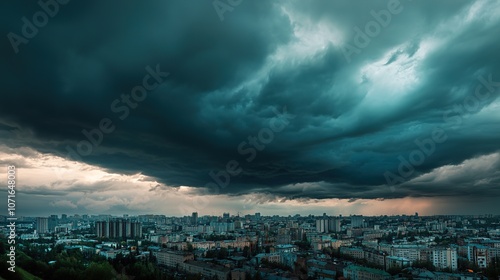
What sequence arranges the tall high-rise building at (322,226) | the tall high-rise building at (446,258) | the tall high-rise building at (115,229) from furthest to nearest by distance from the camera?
the tall high-rise building at (322,226) < the tall high-rise building at (115,229) < the tall high-rise building at (446,258)

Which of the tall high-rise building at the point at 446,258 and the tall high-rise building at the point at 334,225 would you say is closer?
the tall high-rise building at the point at 446,258

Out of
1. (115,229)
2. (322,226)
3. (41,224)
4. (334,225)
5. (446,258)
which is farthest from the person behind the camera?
(322,226)

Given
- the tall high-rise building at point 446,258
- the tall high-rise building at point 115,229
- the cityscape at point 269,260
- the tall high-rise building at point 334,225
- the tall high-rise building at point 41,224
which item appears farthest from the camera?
the tall high-rise building at point 334,225

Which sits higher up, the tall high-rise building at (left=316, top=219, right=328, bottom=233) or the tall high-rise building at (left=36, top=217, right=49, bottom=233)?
the tall high-rise building at (left=36, top=217, right=49, bottom=233)

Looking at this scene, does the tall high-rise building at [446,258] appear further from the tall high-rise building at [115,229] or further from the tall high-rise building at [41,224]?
the tall high-rise building at [41,224]

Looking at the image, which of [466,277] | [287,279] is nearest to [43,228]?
[287,279]

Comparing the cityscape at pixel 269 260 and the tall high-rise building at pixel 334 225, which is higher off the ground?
the cityscape at pixel 269 260

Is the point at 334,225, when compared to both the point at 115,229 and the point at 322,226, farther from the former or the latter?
the point at 115,229

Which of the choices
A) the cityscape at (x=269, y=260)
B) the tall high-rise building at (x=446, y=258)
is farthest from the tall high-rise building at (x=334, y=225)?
the tall high-rise building at (x=446, y=258)

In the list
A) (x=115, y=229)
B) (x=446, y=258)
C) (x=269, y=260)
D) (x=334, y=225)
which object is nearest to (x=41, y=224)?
(x=115, y=229)

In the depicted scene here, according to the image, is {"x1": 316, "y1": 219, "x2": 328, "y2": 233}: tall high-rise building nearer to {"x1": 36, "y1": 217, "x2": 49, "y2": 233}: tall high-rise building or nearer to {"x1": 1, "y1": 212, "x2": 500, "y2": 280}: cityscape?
{"x1": 1, "y1": 212, "x2": 500, "y2": 280}: cityscape

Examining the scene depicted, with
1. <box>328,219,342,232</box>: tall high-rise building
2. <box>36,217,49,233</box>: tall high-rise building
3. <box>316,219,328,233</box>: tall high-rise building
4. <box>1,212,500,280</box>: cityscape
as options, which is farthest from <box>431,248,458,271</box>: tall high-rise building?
<box>36,217,49,233</box>: tall high-rise building
